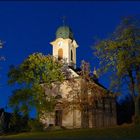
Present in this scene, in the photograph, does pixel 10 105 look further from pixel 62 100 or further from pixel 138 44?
pixel 138 44

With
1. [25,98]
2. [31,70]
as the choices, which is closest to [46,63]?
[31,70]

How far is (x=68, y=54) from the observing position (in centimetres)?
7862

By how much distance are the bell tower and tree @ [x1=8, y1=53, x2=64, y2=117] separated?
1711 centimetres

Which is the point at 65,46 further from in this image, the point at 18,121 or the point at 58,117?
the point at 18,121

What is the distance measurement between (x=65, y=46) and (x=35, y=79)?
22120mm

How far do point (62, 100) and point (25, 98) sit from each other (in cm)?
1039

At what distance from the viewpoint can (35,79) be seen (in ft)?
191

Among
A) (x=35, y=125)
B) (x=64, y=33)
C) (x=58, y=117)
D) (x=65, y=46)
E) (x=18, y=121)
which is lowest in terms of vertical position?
(x=35, y=125)

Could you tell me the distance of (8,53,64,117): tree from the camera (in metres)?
55.9

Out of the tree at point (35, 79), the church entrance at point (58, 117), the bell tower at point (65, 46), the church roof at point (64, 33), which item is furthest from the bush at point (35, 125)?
the church roof at point (64, 33)

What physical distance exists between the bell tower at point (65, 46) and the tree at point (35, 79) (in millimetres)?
17109

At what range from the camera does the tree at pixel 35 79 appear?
5591cm

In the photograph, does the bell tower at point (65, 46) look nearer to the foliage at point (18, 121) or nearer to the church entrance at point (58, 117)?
the church entrance at point (58, 117)

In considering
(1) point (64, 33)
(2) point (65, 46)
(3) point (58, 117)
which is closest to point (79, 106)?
(3) point (58, 117)
